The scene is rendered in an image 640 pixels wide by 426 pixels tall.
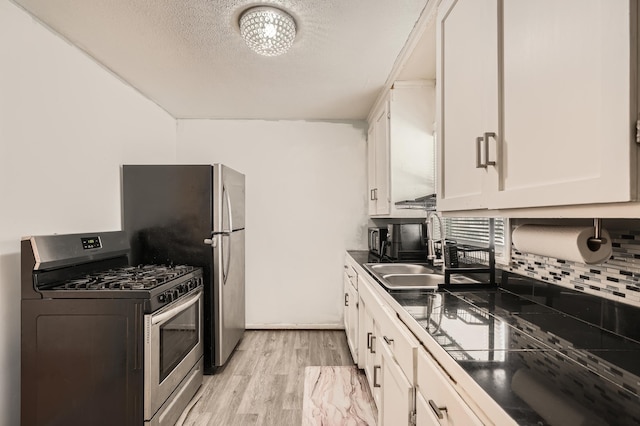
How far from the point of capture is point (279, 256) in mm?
3973

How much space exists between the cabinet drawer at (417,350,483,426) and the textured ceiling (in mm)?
1704

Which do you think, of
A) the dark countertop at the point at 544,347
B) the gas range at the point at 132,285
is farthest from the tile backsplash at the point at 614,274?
the gas range at the point at 132,285

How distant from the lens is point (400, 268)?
271 cm

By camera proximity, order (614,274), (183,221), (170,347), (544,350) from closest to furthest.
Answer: (544,350) → (614,274) → (170,347) → (183,221)

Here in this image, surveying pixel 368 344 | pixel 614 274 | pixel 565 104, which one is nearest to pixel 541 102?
pixel 565 104

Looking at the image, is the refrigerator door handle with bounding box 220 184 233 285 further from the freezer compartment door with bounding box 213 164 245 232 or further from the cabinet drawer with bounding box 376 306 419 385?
the cabinet drawer with bounding box 376 306 419 385

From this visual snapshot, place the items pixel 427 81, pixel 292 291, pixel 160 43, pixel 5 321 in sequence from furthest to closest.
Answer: pixel 292 291, pixel 427 81, pixel 160 43, pixel 5 321

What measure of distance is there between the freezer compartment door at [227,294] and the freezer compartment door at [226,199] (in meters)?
0.09

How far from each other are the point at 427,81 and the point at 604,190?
7.53ft

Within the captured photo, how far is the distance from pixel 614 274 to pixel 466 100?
769 mm

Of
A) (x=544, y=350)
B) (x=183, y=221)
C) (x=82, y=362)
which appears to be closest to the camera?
(x=544, y=350)

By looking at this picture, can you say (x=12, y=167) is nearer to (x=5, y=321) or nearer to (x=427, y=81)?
(x=5, y=321)

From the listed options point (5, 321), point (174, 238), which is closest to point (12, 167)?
point (5, 321)

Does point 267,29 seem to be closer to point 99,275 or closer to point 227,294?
point 99,275
